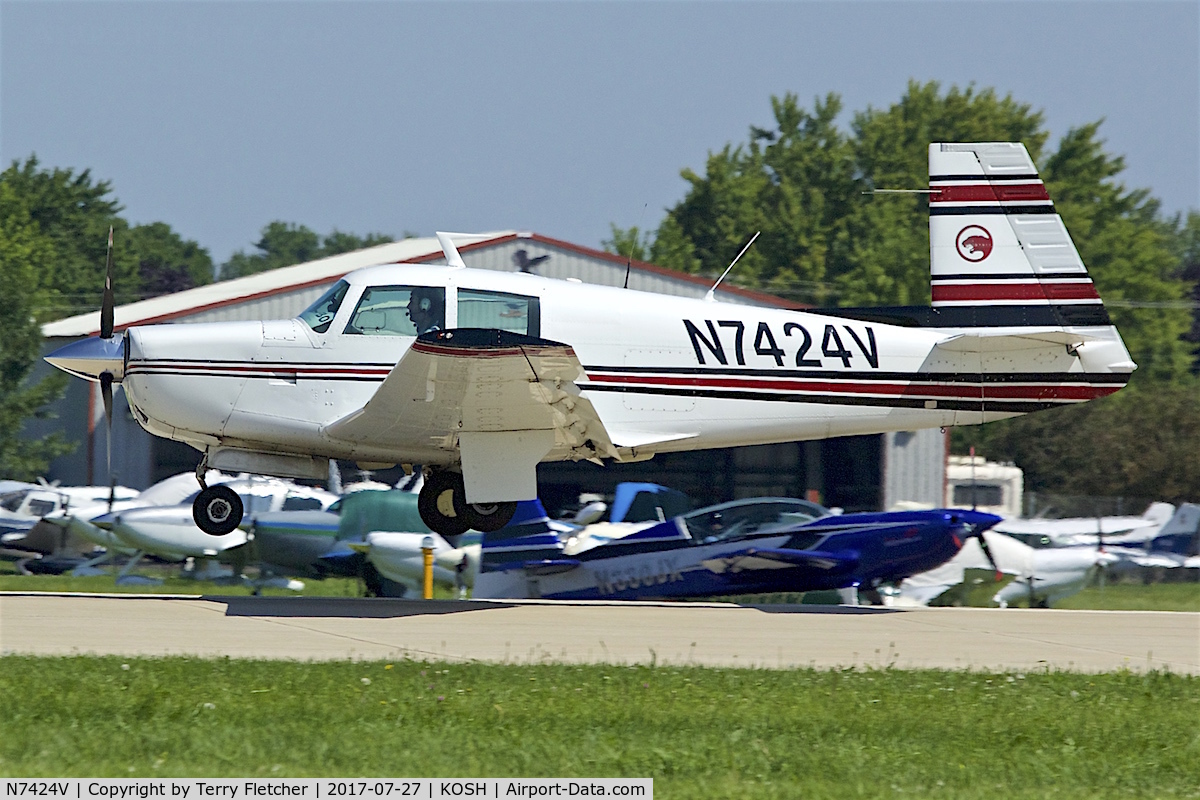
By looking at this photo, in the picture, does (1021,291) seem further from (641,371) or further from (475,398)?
(475,398)

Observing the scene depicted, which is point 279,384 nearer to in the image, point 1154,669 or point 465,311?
point 465,311

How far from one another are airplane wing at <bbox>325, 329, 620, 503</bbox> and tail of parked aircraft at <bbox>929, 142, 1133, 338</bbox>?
3.39 m

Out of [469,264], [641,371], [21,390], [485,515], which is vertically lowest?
[485,515]

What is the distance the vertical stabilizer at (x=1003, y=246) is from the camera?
1147cm

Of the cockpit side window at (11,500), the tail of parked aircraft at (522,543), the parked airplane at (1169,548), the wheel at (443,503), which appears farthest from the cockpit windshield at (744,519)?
the cockpit side window at (11,500)

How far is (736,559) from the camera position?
12.4m

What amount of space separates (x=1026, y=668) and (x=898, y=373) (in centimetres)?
350

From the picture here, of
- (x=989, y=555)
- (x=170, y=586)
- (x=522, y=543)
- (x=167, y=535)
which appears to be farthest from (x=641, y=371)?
(x=167, y=535)

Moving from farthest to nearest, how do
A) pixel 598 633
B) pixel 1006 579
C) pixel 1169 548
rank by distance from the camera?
pixel 1169 548 → pixel 1006 579 → pixel 598 633

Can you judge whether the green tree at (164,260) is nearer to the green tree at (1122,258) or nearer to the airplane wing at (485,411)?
the green tree at (1122,258)

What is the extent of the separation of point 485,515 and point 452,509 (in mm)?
320

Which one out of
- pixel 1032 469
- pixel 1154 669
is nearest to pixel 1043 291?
pixel 1154 669

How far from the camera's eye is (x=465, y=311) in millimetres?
10695

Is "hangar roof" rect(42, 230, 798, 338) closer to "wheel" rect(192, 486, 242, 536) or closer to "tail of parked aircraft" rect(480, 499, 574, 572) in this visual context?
"tail of parked aircraft" rect(480, 499, 574, 572)
